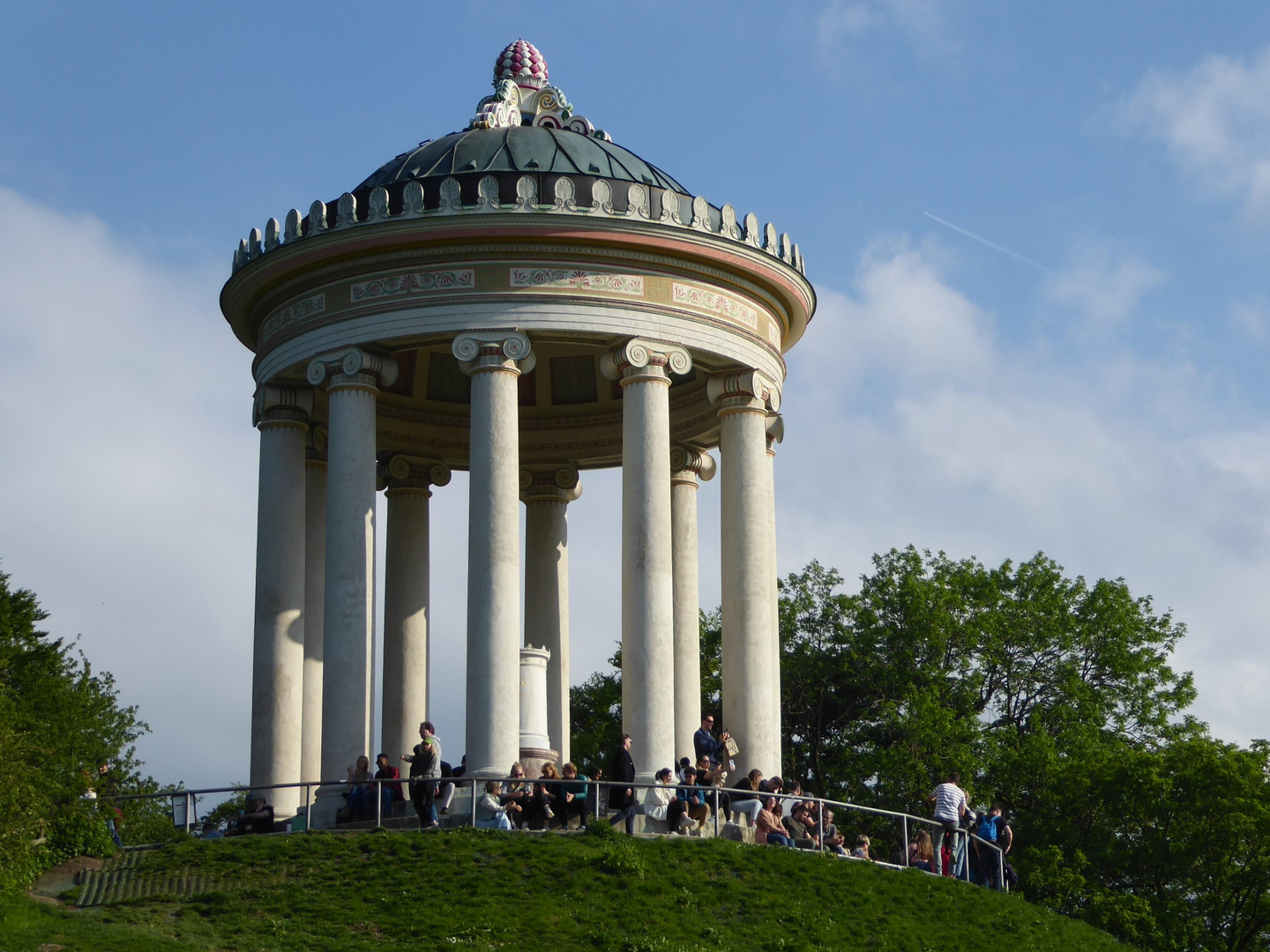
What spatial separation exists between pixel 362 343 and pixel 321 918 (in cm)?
1760

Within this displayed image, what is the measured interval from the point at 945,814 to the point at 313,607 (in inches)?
724

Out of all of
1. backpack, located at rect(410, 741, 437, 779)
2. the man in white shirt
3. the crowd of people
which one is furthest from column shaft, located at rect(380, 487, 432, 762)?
the man in white shirt

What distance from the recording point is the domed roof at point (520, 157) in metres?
50.7

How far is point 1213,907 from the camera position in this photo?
62.9m

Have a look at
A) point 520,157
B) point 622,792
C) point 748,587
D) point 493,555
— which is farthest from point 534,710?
point 520,157

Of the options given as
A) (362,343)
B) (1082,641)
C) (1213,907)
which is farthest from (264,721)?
(1082,641)

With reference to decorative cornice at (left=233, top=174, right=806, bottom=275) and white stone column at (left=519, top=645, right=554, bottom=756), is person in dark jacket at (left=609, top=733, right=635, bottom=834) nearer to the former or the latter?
white stone column at (left=519, top=645, right=554, bottom=756)

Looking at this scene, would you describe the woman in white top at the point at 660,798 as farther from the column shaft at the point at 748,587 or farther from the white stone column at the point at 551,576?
the white stone column at the point at 551,576

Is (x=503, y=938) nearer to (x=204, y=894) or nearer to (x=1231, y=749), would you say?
(x=204, y=894)

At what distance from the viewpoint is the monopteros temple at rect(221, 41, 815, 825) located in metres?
45.3

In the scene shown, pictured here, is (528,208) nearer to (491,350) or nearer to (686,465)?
(491,350)

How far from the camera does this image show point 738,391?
4941cm

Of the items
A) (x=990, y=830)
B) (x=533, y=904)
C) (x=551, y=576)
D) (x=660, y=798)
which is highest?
(x=551, y=576)

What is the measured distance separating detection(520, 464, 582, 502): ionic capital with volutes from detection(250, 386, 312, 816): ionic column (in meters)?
9.37
